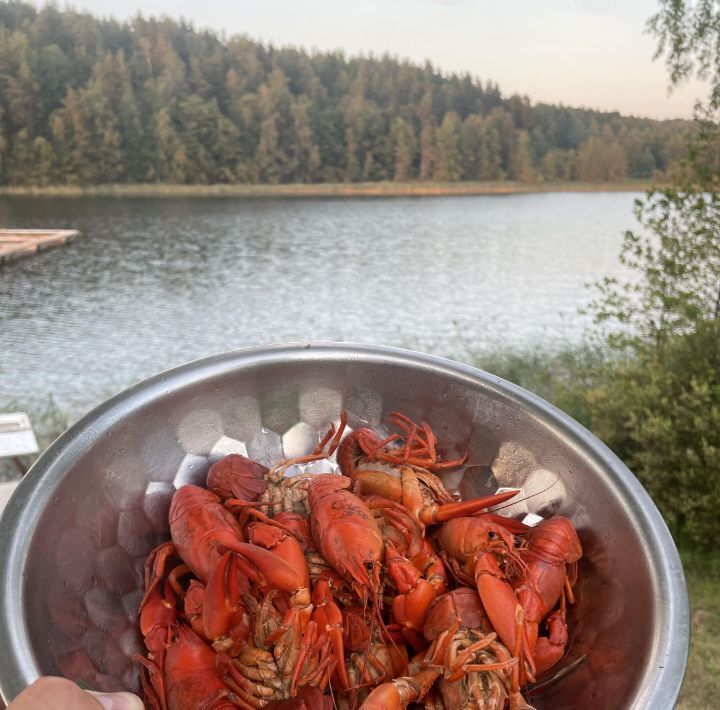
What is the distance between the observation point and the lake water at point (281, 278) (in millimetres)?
3209

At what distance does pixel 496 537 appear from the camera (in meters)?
1.10

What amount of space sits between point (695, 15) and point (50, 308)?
11.1 ft

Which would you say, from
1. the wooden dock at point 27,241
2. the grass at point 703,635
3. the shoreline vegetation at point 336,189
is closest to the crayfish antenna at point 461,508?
the grass at point 703,635

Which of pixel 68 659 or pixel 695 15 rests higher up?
pixel 695 15

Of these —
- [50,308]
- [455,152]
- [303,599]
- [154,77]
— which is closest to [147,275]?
[50,308]

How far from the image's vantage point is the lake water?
321cm

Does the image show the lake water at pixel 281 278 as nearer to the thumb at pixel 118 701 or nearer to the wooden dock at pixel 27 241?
the wooden dock at pixel 27 241

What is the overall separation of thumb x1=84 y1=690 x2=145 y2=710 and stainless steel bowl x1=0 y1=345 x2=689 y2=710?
0.30 ft

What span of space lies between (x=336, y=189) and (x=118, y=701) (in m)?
3.69

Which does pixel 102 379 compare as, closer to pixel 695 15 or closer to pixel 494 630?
pixel 494 630

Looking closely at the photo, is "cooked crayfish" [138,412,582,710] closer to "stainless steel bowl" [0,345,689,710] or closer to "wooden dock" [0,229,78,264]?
"stainless steel bowl" [0,345,689,710]

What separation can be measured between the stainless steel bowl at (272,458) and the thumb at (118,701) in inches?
3.6

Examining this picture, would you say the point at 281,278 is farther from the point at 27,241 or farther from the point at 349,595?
the point at 349,595

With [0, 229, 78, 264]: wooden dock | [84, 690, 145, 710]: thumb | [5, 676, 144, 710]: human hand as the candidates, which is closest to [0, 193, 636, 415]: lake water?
[0, 229, 78, 264]: wooden dock
